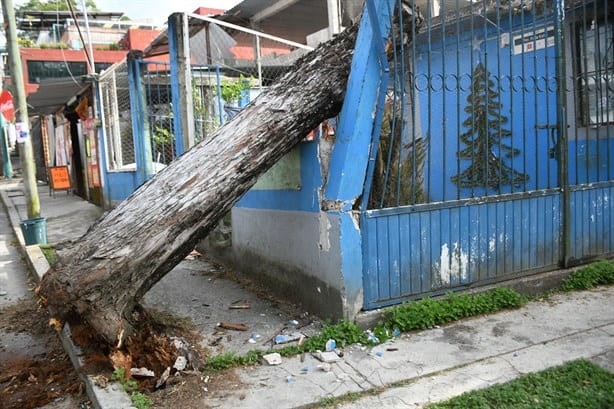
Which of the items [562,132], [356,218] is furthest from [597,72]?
[356,218]

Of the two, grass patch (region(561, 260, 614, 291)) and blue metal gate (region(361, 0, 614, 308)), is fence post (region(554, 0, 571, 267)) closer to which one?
blue metal gate (region(361, 0, 614, 308))

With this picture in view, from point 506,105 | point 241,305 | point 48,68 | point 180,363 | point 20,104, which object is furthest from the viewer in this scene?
point 48,68

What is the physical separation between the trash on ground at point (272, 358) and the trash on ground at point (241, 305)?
1195mm

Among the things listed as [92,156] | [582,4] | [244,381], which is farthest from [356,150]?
[92,156]

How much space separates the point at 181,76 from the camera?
6.22 metres

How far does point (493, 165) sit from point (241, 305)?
3.10m

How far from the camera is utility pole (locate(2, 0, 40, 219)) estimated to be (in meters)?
8.68

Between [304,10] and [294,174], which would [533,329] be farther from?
[304,10]

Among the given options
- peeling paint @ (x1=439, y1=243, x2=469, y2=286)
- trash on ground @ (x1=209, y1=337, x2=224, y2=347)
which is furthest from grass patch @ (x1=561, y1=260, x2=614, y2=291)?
trash on ground @ (x1=209, y1=337, x2=224, y2=347)

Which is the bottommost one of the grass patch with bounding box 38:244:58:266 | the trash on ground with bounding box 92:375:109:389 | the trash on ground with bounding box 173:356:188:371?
the trash on ground with bounding box 92:375:109:389

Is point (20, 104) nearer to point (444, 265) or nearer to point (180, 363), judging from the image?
point (180, 363)

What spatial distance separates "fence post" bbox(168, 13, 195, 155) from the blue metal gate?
2.88 metres

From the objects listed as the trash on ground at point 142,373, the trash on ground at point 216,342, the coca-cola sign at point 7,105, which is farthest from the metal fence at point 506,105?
the coca-cola sign at point 7,105

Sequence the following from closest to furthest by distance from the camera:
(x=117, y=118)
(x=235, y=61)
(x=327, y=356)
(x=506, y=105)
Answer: (x=327, y=356)
(x=506, y=105)
(x=235, y=61)
(x=117, y=118)
